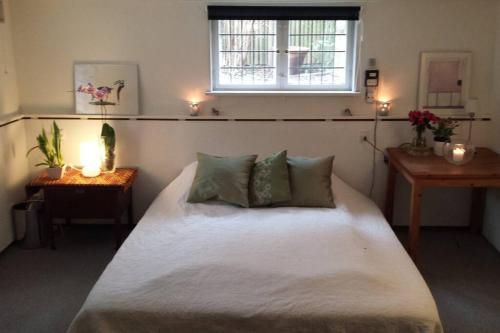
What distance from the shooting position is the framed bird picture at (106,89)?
4.33 meters

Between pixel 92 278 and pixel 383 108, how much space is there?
98.5 inches

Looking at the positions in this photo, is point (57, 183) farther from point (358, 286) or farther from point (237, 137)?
point (358, 286)

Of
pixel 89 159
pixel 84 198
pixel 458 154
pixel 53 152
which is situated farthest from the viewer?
pixel 53 152

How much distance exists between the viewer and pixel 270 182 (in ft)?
12.8

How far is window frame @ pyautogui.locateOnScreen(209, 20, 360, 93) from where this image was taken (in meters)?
4.30

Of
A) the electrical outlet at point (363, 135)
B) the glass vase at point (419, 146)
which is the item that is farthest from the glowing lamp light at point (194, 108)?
the glass vase at point (419, 146)

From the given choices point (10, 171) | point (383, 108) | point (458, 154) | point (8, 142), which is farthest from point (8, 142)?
point (458, 154)

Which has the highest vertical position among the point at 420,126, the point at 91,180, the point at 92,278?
the point at 420,126

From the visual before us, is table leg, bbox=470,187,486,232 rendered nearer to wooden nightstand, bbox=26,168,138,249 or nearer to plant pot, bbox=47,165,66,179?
wooden nightstand, bbox=26,168,138,249

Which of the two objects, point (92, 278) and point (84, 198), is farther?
point (84, 198)

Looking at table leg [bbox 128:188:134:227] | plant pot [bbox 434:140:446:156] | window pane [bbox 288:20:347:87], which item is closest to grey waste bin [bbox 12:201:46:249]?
table leg [bbox 128:188:134:227]

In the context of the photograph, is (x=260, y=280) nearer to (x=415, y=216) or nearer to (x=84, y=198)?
(x=415, y=216)

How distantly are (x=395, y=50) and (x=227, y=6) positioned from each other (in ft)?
4.37

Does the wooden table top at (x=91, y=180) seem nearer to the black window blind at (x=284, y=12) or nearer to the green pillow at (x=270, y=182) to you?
the green pillow at (x=270, y=182)
